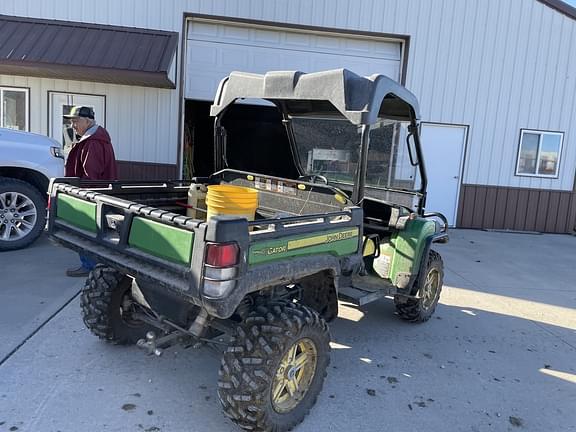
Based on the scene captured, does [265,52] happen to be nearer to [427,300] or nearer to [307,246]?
[427,300]

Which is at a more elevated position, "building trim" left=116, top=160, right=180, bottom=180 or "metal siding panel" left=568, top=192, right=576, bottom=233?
"building trim" left=116, top=160, right=180, bottom=180

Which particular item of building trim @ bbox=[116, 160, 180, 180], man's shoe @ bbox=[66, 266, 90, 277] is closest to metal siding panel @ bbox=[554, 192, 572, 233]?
building trim @ bbox=[116, 160, 180, 180]

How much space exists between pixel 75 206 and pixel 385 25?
27.4 ft

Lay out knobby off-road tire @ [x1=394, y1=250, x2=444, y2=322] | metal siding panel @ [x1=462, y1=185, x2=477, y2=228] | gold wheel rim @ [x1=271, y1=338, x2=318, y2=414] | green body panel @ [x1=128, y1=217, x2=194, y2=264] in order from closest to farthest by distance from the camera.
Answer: green body panel @ [x1=128, y1=217, x2=194, y2=264], gold wheel rim @ [x1=271, y1=338, x2=318, y2=414], knobby off-road tire @ [x1=394, y1=250, x2=444, y2=322], metal siding panel @ [x1=462, y1=185, x2=477, y2=228]

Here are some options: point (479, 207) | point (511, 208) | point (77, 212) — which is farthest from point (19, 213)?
point (511, 208)

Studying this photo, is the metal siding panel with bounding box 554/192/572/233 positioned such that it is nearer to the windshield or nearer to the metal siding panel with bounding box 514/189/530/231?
the metal siding panel with bounding box 514/189/530/231

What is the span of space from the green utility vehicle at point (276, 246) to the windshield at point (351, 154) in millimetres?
13

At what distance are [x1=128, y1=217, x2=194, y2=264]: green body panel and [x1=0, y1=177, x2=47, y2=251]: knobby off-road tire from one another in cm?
431

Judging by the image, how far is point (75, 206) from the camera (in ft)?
10.2

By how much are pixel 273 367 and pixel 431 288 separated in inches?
97.8

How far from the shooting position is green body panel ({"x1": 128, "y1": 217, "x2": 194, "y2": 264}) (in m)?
2.39

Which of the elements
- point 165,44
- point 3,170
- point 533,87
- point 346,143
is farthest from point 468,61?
point 3,170

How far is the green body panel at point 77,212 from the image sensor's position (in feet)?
9.71

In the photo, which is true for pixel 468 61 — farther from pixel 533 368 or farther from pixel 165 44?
pixel 533 368
